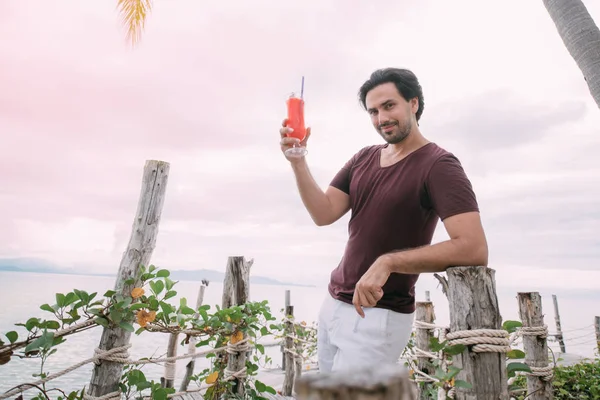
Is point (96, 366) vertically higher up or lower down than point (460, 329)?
lower down

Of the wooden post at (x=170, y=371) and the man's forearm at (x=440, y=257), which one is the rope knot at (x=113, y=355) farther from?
the wooden post at (x=170, y=371)

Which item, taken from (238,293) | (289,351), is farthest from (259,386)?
(289,351)

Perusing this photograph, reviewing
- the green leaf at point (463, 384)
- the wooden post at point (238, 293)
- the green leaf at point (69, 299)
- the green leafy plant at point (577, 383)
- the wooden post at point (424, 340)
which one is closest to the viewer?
the green leaf at point (463, 384)

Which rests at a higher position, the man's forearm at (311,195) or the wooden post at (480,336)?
the man's forearm at (311,195)

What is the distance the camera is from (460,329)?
1464 mm

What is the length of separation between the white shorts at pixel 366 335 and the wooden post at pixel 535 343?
1578 millimetres

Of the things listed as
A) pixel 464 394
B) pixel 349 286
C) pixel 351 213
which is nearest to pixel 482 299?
pixel 464 394

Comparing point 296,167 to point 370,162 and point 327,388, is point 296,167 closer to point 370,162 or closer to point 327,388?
point 370,162

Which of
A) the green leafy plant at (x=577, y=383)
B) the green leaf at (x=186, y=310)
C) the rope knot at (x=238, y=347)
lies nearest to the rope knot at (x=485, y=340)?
the green leaf at (x=186, y=310)

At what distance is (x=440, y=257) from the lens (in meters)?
1.49

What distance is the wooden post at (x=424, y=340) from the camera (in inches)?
151

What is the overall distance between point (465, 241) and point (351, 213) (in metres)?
0.86

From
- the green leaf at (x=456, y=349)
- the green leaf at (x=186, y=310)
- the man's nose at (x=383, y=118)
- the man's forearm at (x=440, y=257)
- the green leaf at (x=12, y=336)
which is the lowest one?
the green leaf at (x=12, y=336)

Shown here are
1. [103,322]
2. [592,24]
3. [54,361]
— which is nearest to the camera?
[103,322]
